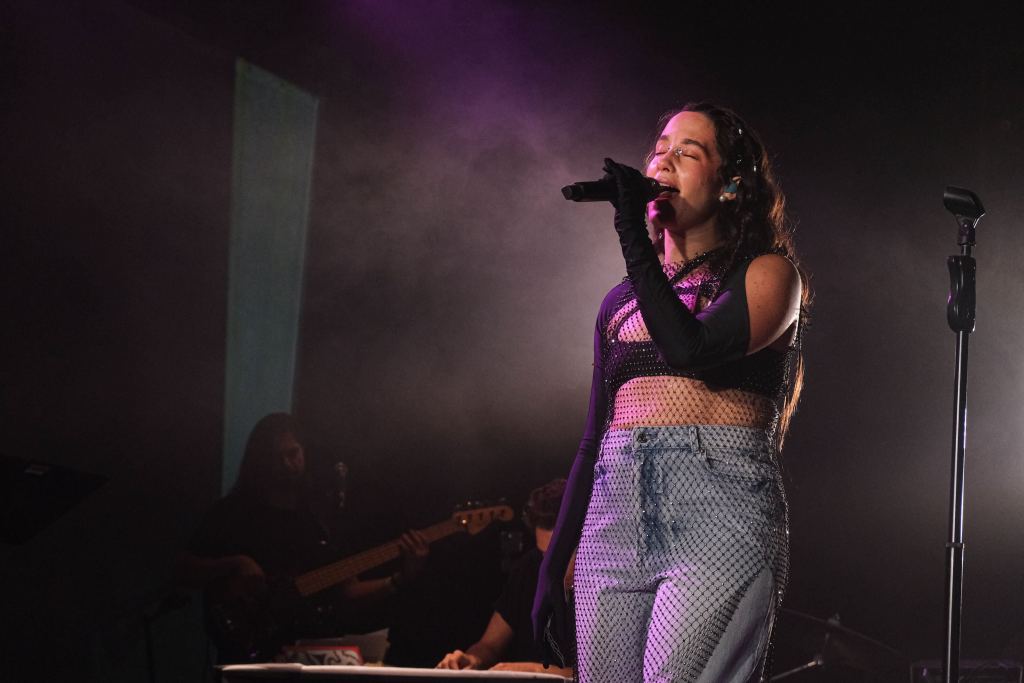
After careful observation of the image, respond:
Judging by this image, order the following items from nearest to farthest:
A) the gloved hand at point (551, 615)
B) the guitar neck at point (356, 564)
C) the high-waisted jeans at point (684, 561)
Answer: the high-waisted jeans at point (684, 561), the gloved hand at point (551, 615), the guitar neck at point (356, 564)

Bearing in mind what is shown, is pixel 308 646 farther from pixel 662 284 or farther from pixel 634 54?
pixel 662 284

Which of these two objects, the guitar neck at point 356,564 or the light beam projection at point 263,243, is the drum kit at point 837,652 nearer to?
the guitar neck at point 356,564

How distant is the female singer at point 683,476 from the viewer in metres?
1.55

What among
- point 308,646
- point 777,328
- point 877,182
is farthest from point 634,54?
point 777,328

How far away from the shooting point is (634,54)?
15.4 ft

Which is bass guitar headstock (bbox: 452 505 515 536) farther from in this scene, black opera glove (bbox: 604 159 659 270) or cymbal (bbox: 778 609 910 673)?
black opera glove (bbox: 604 159 659 270)

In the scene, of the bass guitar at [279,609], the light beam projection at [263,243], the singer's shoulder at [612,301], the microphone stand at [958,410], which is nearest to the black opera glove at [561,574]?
the singer's shoulder at [612,301]

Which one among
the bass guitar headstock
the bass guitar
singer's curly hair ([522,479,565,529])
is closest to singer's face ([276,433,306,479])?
the bass guitar

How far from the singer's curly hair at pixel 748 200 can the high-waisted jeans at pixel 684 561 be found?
29 cm

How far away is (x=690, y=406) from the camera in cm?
166

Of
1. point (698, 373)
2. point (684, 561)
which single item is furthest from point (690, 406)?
point (684, 561)

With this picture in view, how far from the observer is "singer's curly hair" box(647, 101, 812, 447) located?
1882 millimetres

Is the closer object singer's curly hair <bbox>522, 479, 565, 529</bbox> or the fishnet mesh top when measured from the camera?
the fishnet mesh top

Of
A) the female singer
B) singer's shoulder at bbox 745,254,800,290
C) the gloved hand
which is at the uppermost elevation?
singer's shoulder at bbox 745,254,800,290
